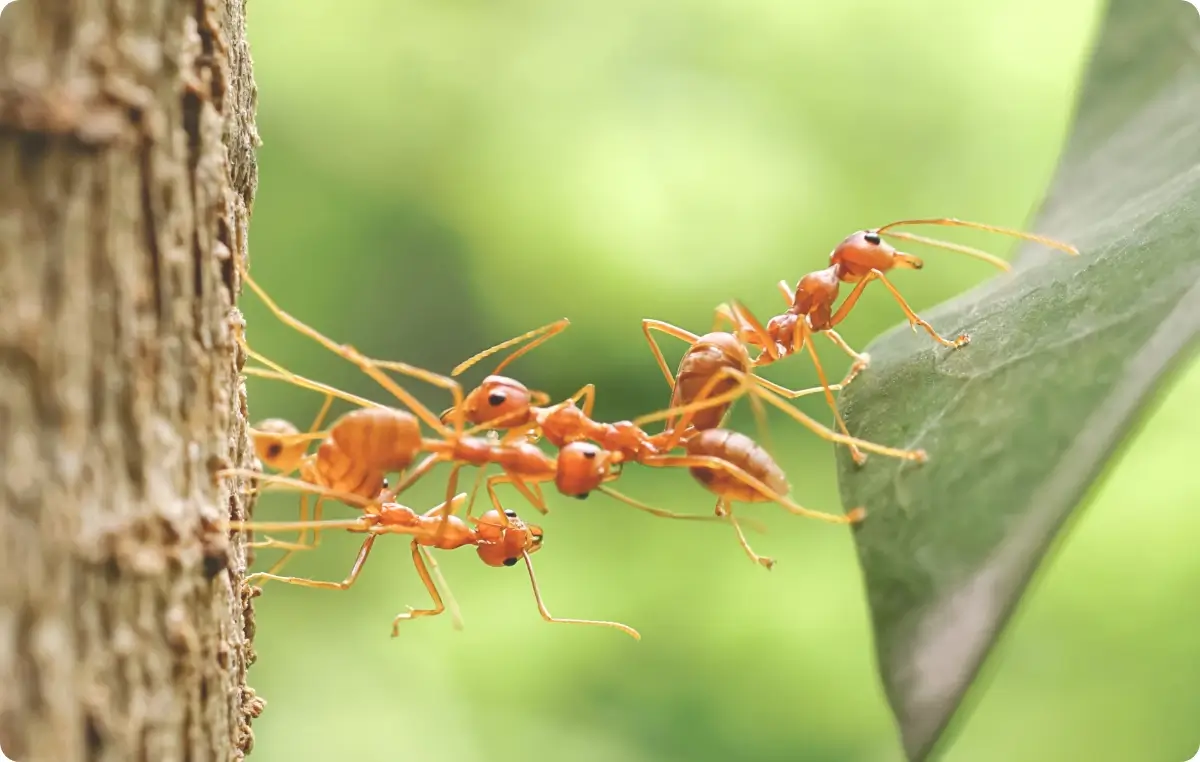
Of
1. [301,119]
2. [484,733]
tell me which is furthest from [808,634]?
[301,119]

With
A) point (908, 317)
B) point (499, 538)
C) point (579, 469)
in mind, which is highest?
point (908, 317)

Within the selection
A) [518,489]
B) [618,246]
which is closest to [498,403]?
[518,489]

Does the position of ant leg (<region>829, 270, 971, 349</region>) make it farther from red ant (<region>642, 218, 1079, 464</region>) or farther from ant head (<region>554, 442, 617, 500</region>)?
ant head (<region>554, 442, 617, 500</region>)

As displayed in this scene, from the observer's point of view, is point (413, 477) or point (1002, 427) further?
point (413, 477)

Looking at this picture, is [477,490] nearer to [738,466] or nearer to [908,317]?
[738,466]

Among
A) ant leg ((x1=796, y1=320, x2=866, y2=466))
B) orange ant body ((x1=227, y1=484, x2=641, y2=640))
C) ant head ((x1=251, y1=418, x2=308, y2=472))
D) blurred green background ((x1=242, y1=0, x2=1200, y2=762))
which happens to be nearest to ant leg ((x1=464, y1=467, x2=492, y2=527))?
orange ant body ((x1=227, y1=484, x2=641, y2=640))

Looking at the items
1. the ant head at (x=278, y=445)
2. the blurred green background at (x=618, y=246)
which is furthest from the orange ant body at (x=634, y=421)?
the blurred green background at (x=618, y=246)

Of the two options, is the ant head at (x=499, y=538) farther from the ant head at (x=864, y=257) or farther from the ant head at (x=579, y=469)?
the ant head at (x=864, y=257)
